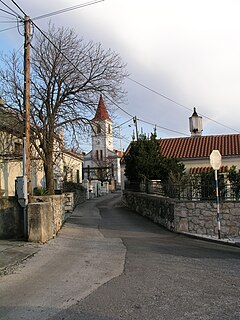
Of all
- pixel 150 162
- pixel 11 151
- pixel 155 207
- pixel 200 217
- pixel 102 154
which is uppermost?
pixel 102 154

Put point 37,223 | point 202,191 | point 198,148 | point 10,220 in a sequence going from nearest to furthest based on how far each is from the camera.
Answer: point 37,223, point 10,220, point 202,191, point 198,148

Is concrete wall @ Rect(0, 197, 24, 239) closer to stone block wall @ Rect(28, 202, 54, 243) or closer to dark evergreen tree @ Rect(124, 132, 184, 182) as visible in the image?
stone block wall @ Rect(28, 202, 54, 243)

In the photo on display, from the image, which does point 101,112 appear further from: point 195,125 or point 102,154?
point 102,154

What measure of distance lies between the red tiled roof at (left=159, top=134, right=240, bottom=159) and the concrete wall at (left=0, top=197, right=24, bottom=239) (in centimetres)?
2009

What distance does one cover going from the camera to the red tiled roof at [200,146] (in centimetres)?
3223

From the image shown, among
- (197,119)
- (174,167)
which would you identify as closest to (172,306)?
(174,167)

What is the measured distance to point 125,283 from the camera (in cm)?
702

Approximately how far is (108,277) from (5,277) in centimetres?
216

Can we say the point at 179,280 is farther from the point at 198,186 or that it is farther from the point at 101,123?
the point at 101,123

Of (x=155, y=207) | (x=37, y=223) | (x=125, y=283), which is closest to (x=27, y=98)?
(x=37, y=223)

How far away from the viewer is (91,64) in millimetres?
20406

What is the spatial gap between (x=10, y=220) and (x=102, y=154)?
256ft

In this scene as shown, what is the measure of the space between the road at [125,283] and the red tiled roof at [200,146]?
20.5 meters

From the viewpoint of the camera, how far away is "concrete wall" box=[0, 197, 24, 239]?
1309 centimetres
